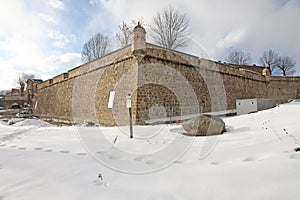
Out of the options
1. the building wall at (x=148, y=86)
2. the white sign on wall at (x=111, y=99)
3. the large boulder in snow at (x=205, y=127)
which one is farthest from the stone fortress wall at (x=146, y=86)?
the large boulder in snow at (x=205, y=127)

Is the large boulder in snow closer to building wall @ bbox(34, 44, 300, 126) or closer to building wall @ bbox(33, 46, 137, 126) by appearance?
building wall @ bbox(34, 44, 300, 126)

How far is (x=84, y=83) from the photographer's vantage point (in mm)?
12961

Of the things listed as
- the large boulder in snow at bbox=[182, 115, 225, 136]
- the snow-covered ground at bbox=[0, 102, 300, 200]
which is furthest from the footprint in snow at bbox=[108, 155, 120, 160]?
the large boulder in snow at bbox=[182, 115, 225, 136]

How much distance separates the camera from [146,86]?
8.67m

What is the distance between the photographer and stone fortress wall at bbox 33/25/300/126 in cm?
855

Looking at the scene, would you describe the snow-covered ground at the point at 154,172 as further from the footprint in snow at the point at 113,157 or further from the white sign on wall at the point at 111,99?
the white sign on wall at the point at 111,99

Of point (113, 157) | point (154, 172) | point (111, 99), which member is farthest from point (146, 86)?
point (154, 172)

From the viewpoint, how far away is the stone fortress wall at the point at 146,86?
8.55m

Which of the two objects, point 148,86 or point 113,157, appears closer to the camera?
point 113,157

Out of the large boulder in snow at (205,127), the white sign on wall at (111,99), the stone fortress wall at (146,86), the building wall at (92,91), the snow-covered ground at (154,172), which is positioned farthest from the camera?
the white sign on wall at (111,99)

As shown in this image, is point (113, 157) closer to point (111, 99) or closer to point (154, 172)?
point (154, 172)

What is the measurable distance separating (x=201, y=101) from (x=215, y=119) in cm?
646

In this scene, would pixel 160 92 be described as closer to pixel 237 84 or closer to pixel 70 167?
pixel 70 167

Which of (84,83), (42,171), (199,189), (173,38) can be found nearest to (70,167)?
(42,171)
